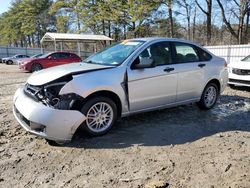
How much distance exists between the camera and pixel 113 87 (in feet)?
14.7

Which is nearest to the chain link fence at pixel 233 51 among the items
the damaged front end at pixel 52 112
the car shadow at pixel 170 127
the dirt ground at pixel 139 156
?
the car shadow at pixel 170 127

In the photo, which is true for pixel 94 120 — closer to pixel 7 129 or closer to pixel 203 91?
pixel 7 129

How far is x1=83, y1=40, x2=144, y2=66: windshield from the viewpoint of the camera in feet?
16.1

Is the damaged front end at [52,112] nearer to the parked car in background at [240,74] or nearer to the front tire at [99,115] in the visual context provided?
the front tire at [99,115]

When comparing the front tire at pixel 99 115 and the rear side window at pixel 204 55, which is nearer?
the front tire at pixel 99 115

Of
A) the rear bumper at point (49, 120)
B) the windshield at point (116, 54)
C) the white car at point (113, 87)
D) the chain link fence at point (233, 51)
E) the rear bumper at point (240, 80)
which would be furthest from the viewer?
the chain link fence at point (233, 51)

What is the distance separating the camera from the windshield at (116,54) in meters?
4.90

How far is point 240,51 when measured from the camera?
47.6 feet

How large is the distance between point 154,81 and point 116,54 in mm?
872

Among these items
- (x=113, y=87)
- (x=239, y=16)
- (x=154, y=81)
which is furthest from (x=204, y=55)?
(x=239, y=16)

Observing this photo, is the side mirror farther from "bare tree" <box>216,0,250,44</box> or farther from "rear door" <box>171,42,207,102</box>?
"bare tree" <box>216,0,250,44</box>

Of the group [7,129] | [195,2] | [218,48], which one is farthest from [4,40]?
[7,129]

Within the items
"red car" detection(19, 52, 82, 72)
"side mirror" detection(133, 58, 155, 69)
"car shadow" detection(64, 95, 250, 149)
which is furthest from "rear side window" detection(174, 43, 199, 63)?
"red car" detection(19, 52, 82, 72)

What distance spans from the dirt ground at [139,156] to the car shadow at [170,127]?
0.02 m
